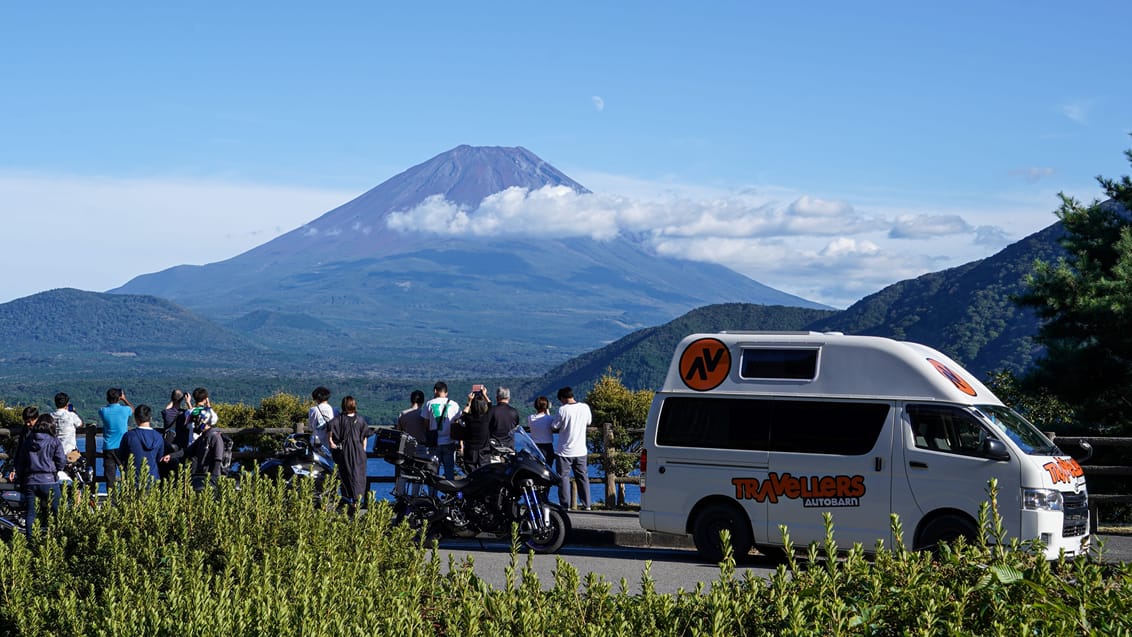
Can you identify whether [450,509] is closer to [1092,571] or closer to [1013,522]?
[1013,522]

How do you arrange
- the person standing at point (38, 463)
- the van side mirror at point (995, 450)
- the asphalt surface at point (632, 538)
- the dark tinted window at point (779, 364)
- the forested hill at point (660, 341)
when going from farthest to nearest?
the forested hill at point (660, 341)
the asphalt surface at point (632, 538)
the person standing at point (38, 463)
the dark tinted window at point (779, 364)
the van side mirror at point (995, 450)

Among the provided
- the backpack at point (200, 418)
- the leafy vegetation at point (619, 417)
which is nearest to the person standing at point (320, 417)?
the backpack at point (200, 418)

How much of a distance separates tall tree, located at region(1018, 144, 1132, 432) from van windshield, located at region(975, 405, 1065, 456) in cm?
951

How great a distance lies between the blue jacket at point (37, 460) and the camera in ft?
44.0

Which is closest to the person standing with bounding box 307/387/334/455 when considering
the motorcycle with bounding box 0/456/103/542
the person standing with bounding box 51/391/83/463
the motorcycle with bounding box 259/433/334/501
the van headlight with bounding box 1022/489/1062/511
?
the motorcycle with bounding box 259/433/334/501

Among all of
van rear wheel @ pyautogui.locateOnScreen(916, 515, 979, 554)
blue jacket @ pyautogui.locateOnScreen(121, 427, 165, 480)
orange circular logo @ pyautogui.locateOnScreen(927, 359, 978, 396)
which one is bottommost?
van rear wheel @ pyautogui.locateOnScreen(916, 515, 979, 554)

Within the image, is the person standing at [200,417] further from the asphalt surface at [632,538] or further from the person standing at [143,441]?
the asphalt surface at [632,538]

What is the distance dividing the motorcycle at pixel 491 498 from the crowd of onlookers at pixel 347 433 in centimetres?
71

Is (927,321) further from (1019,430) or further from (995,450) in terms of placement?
(995,450)

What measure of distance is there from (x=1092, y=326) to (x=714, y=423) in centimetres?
1148

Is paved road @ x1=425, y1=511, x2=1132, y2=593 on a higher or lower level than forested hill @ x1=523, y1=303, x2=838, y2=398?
lower

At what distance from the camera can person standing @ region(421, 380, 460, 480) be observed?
56.4ft

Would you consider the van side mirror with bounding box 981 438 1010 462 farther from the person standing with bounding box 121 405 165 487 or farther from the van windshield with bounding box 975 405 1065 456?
the person standing with bounding box 121 405 165 487

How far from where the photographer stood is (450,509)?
1385 centimetres
